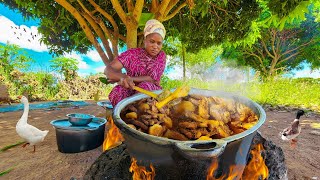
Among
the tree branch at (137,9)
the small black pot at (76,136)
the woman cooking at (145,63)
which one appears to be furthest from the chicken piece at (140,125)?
the tree branch at (137,9)

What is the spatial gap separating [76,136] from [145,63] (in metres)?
1.35

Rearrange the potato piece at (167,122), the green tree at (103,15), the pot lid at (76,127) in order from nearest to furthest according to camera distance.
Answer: the potato piece at (167,122) < the pot lid at (76,127) < the green tree at (103,15)

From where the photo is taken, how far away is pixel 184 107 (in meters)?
1.47

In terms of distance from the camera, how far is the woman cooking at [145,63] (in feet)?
8.16

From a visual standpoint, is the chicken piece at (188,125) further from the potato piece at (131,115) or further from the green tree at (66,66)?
the green tree at (66,66)

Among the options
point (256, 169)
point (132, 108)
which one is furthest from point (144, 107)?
point (256, 169)

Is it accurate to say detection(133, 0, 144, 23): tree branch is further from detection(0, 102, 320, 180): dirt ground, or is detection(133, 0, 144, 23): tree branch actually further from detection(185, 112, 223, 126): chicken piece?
detection(185, 112, 223, 126): chicken piece

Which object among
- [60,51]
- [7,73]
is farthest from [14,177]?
[7,73]

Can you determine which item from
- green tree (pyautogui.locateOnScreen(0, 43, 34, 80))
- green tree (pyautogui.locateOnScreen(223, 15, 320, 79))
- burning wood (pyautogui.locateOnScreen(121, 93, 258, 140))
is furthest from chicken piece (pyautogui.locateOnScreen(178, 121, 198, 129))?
green tree (pyautogui.locateOnScreen(223, 15, 320, 79))

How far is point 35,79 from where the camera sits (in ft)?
35.2

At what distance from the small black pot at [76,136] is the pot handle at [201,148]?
2.28 m

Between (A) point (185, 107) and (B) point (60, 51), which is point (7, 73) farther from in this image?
(A) point (185, 107)

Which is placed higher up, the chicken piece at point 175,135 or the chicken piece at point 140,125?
the chicken piece at point 140,125

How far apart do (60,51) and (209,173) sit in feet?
25.1
